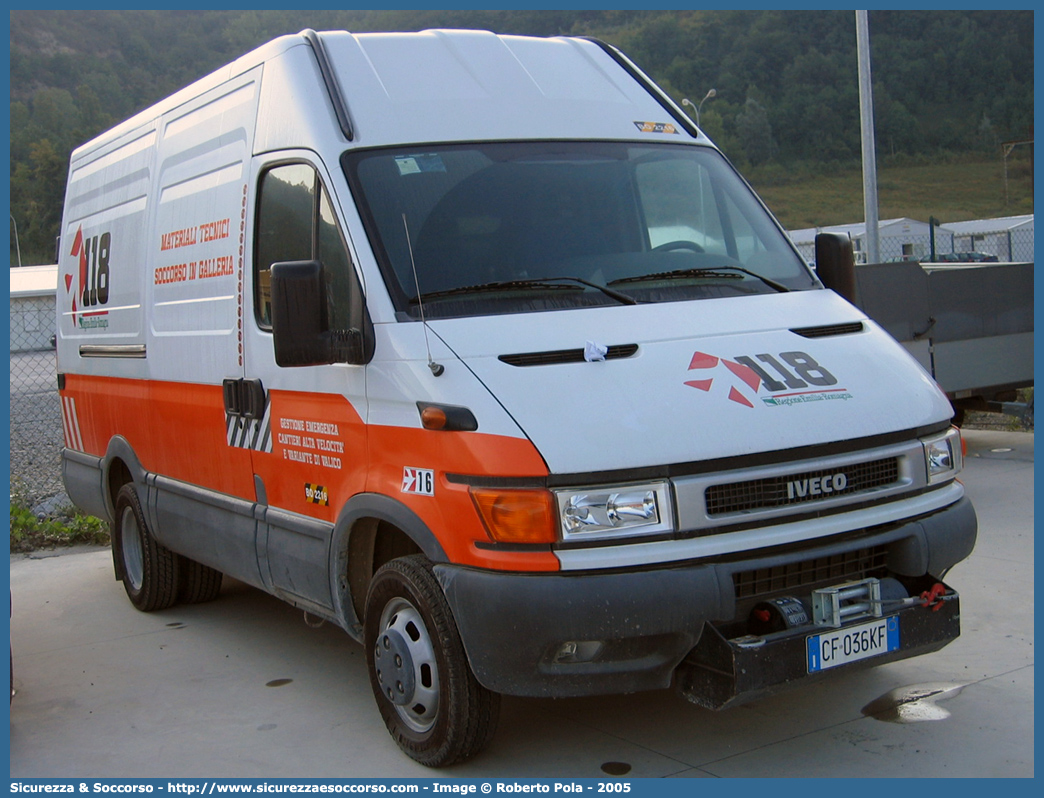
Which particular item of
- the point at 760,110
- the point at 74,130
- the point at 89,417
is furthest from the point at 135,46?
the point at 89,417

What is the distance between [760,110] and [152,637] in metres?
98.5

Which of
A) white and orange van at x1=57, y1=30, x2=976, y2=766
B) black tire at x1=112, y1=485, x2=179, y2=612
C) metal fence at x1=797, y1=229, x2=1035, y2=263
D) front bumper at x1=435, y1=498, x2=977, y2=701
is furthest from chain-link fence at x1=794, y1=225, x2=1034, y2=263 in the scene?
front bumper at x1=435, y1=498, x2=977, y2=701

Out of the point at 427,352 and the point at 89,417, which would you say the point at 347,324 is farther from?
the point at 89,417

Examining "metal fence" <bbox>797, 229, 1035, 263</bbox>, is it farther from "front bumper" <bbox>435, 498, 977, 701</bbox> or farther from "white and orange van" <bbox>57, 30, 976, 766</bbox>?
"front bumper" <bbox>435, 498, 977, 701</bbox>

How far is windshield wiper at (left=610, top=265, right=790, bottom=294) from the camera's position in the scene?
15.3 feet

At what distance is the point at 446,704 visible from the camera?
4145 mm

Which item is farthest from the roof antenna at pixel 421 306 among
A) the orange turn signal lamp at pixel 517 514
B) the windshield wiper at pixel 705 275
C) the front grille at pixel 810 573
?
the front grille at pixel 810 573

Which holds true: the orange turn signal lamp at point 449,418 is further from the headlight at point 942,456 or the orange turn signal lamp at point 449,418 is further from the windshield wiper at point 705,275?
the headlight at point 942,456

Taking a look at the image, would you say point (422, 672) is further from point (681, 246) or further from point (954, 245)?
point (954, 245)

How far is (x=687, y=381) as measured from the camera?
13.4 feet

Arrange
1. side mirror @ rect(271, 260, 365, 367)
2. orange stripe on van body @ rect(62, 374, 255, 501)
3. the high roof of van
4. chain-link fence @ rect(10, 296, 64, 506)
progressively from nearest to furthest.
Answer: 1. side mirror @ rect(271, 260, 365, 367)
2. the high roof of van
3. orange stripe on van body @ rect(62, 374, 255, 501)
4. chain-link fence @ rect(10, 296, 64, 506)

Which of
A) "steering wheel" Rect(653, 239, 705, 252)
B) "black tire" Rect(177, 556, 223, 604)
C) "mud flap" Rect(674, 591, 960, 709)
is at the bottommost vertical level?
"black tire" Rect(177, 556, 223, 604)

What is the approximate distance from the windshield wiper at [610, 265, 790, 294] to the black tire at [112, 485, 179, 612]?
3.57 metres

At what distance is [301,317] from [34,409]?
16.7 m
